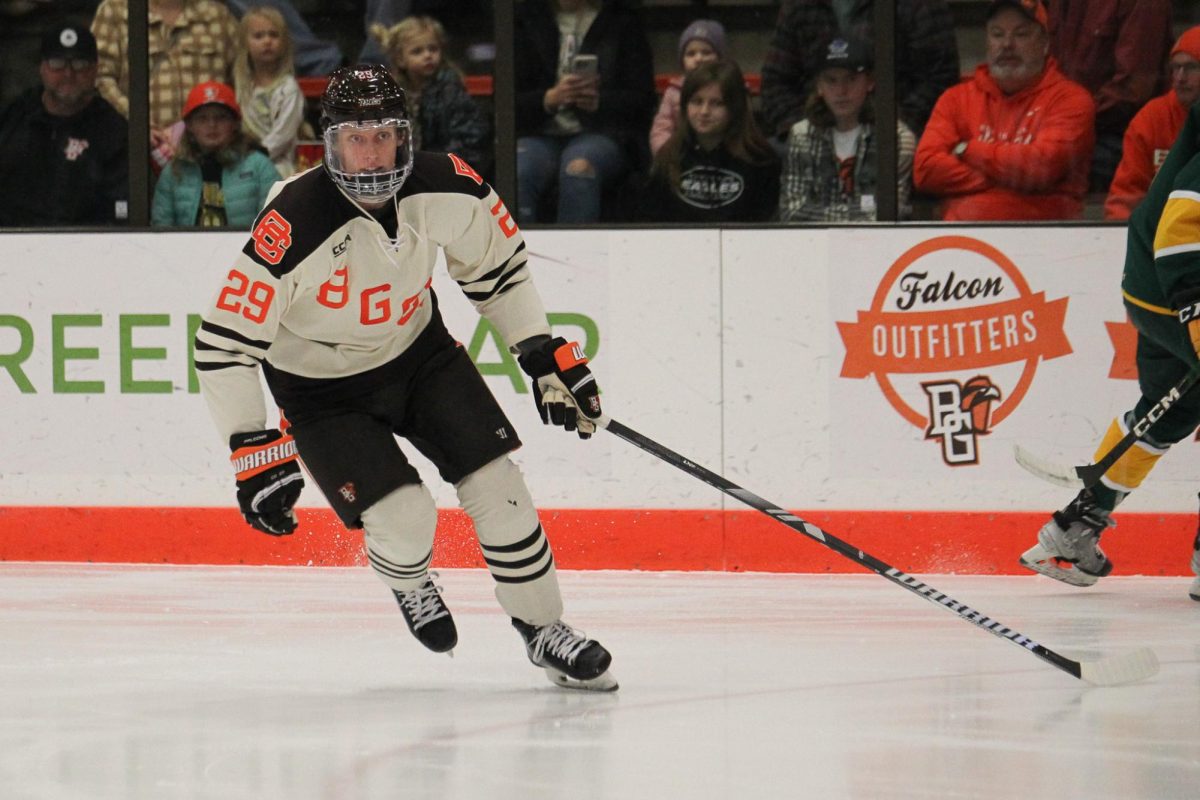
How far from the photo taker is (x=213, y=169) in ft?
17.2

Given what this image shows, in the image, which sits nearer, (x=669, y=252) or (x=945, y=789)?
(x=945, y=789)

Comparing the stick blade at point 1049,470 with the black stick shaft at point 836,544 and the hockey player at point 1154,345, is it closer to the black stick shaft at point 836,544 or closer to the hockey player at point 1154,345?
the hockey player at point 1154,345

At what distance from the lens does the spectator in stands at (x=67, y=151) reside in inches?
208

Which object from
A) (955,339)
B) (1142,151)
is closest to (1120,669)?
(955,339)

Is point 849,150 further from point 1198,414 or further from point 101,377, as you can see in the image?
point 101,377

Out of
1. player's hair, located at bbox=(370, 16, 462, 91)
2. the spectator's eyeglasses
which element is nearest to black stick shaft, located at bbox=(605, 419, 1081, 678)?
player's hair, located at bbox=(370, 16, 462, 91)

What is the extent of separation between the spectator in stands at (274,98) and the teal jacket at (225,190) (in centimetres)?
6

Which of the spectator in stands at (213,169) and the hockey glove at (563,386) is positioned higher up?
the spectator in stands at (213,169)

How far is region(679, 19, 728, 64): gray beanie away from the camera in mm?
5023

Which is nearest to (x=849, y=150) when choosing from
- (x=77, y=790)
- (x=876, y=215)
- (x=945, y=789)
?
(x=876, y=215)

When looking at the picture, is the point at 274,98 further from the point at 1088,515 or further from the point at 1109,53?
the point at 1088,515

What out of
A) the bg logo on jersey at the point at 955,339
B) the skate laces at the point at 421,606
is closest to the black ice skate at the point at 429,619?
the skate laces at the point at 421,606

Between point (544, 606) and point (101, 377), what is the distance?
7.54ft

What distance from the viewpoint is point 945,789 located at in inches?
99.3
